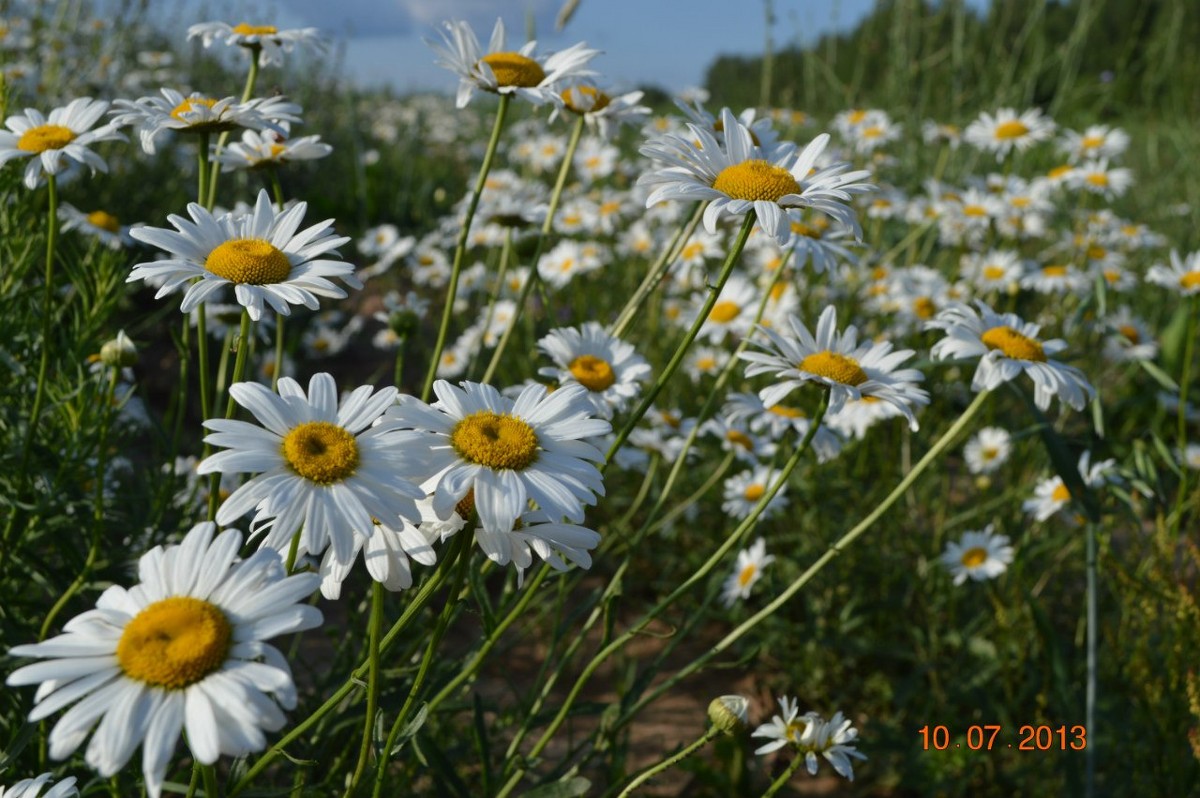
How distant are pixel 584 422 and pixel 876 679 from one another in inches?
72.7

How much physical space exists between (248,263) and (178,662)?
562 millimetres

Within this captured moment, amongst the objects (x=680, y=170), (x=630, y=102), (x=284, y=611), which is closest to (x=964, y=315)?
(x=680, y=170)

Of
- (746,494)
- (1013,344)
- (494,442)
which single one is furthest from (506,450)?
(746,494)

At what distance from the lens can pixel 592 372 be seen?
1808 mm

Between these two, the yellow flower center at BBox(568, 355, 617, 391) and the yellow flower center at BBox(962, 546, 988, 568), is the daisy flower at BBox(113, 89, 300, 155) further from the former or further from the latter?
the yellow flower center at BBox(962, 546, 988, 568)

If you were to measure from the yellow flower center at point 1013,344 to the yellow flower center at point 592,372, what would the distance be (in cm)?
69

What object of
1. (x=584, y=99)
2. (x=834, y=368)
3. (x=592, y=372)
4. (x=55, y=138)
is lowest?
(x=592, y=372)

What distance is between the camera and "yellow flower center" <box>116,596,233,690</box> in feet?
2.66

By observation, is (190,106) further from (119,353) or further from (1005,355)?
(1005,355)

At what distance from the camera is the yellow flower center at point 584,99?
1974 millimetres

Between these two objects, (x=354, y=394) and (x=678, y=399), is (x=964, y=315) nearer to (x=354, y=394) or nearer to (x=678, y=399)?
(x=354, y=394)

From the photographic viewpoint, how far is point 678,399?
144 inches

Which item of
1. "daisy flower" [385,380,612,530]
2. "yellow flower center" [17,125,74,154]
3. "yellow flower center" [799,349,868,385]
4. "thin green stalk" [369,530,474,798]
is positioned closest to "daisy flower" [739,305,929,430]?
"yellow flower center" [799,349,868,385]

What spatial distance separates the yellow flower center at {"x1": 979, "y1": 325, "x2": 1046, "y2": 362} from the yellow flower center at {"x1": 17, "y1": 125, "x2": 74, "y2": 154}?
167cm
